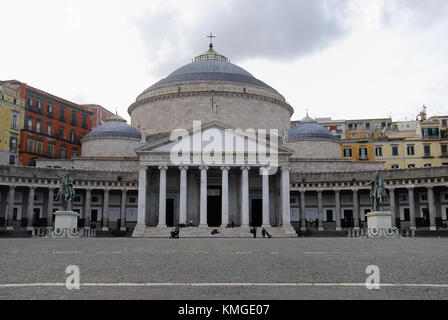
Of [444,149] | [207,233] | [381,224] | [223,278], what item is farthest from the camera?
[444,149]

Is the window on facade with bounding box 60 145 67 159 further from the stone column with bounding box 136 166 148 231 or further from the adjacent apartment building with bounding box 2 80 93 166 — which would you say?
the stone column with bounding box 136 166 148 231

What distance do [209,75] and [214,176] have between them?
673 inches

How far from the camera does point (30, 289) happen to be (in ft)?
29.1

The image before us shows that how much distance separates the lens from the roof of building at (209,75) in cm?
6425

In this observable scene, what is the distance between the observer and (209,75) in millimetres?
64688

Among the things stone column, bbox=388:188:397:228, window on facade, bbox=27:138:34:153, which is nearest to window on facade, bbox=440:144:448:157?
stone column, bbox=388:188:397:228

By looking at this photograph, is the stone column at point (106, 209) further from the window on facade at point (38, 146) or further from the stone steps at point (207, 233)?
the window on facade at point (38, 146)

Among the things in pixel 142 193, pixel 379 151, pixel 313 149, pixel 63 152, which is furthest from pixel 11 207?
pixel 379 151

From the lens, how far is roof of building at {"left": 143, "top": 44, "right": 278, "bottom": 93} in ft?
211

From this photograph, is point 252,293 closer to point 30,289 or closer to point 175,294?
point 175,294

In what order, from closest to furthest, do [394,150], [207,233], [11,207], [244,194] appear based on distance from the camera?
[207,233], [244,194], [11,207], [394,150]

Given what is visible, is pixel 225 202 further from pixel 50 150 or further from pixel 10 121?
pixel 50 150

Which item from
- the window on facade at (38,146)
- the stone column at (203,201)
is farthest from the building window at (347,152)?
the window on facade at (38,146)

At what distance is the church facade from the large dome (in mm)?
190
